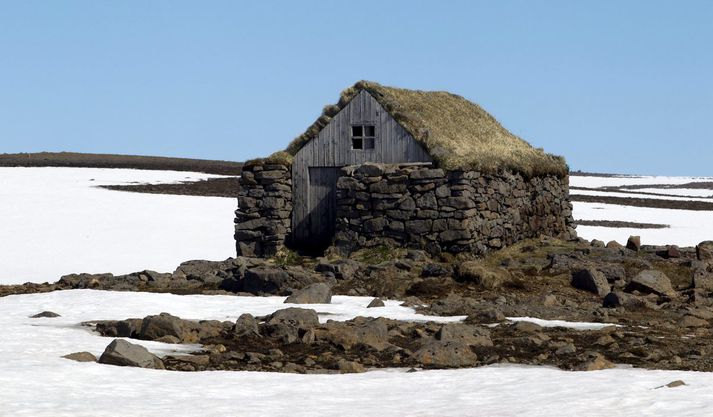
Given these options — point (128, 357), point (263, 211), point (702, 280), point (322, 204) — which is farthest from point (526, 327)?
point (263, 211)

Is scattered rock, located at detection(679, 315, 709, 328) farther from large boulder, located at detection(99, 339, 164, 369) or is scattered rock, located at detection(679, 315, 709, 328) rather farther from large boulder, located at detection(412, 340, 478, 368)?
large boulder, located at detection(99, 339, 164, 369)

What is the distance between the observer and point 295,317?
1673 centimetres

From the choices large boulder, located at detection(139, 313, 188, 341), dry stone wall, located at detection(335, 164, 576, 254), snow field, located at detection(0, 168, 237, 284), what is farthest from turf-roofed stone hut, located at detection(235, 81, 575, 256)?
large boulder, located at detection(139, 313, 188, 341)

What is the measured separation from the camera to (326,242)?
96.5 feet

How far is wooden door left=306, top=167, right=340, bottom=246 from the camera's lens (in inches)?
1158

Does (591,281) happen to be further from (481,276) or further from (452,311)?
(452,311)

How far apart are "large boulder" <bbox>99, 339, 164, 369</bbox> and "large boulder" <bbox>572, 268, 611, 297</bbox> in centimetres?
1163

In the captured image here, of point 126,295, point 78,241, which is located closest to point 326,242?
point 126,295

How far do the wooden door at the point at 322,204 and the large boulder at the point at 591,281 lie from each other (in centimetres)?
864

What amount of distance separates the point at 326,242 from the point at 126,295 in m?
9.69

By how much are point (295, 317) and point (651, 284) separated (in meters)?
9.02

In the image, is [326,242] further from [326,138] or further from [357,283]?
[357,283]

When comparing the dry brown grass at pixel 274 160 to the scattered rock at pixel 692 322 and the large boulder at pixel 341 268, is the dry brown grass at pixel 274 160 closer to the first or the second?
the large boulder at pixel 341 268

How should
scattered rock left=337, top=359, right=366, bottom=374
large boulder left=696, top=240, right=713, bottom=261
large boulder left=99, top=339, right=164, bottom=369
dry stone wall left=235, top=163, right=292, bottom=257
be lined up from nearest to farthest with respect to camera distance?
large boulder left=99, top=339, right=164, bottom=369 < scattered rock left=337, top=359, right=366, bottom=374 < large boulder left=696, top=240, right=713, bottom=261 < dry stone wall left=235, top=163, right=292, bottom=257
